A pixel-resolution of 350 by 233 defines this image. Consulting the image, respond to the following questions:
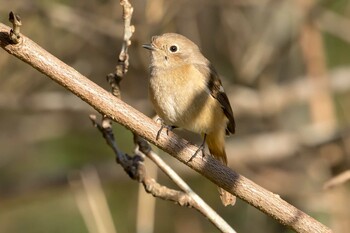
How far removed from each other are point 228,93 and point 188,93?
1560mm

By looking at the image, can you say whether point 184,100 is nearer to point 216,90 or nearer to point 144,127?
point 216,90

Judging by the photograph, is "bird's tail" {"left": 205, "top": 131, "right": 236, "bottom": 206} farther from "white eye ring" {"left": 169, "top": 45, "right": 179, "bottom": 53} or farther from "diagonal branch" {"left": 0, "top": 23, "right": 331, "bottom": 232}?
"diagonal branch" {"left": 0, "top": 23, "right": 331, "bottom": 232}

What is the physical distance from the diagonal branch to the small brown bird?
2.83 ft

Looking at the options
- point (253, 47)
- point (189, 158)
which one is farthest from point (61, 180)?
point (189, 158)

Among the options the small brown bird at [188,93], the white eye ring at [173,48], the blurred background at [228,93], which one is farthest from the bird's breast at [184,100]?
the blurred background at [228,93]

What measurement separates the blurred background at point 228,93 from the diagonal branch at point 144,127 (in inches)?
78.4

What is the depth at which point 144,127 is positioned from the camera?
2.46m

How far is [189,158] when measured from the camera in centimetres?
253

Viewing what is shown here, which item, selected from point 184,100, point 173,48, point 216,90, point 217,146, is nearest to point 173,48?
point 173,48

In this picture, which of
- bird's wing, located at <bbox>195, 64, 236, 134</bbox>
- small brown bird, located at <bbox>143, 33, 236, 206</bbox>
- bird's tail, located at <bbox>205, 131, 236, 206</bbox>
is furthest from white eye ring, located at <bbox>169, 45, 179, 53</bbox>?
bird's tail, located at <bbox>205, 131, 236, 206</bbox>

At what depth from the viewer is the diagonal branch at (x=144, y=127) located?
2.35m

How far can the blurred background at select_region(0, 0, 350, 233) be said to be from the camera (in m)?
4.87

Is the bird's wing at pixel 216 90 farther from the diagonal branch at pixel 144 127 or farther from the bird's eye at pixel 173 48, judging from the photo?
the diagonal branch at pixel 144 127

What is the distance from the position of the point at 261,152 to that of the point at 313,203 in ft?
1.91
